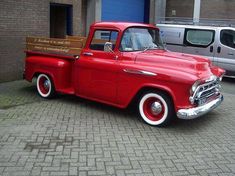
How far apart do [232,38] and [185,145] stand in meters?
7.60

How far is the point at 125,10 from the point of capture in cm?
1622

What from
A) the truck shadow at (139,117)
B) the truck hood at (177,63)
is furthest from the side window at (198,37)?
the truck hood at (177,63)

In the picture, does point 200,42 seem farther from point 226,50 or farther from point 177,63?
point 177,63

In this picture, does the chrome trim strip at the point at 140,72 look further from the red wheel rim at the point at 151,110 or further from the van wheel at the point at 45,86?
the van wheel at the point at 45,86

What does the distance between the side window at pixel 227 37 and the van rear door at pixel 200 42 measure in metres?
0.30

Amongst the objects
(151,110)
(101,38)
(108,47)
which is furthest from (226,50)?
(151,110)

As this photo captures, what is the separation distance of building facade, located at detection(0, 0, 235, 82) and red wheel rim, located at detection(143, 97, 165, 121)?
5172 millimetres

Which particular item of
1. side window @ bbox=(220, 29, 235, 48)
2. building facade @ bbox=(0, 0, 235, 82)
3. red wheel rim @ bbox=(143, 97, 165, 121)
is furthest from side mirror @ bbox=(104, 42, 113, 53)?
side window @ bbox=(220, 29, 235, 48)

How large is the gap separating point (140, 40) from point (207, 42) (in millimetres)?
5907

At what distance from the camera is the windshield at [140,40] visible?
22.7 ft

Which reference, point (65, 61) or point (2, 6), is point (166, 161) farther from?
point (2, 6)

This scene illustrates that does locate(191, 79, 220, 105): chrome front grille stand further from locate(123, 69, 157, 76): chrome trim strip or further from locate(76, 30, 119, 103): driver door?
locate(76, 30, 119, 103): driver door

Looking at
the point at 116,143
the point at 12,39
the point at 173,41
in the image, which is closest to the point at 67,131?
the point at 116,143

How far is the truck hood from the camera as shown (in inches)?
244
